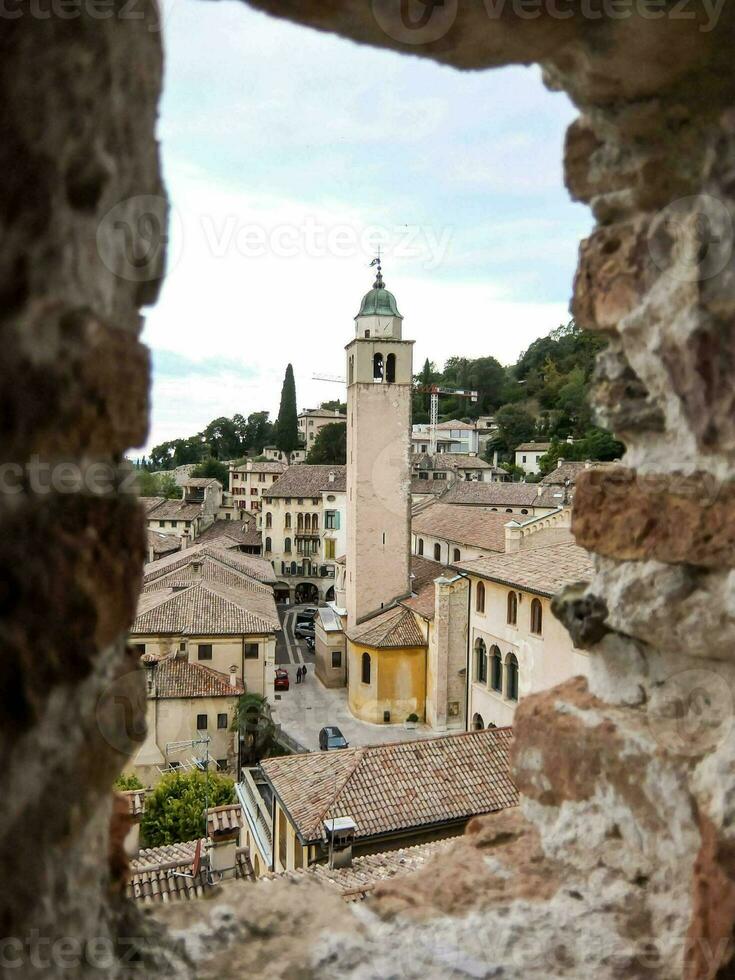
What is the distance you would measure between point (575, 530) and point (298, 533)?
36644 millimetres

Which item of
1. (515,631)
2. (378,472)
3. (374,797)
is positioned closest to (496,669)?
(515,631)

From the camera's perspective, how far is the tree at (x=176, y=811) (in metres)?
11.5

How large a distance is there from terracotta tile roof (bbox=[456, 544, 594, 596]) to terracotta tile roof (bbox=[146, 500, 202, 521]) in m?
26.6

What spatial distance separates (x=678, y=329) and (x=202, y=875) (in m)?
8.79

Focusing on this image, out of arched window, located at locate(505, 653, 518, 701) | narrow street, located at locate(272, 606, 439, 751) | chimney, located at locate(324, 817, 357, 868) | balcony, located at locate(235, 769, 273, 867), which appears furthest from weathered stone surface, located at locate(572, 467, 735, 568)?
narrow street, located at locate(272, 606, 439, 751)

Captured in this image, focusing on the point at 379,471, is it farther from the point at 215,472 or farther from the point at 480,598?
the point at 215,472

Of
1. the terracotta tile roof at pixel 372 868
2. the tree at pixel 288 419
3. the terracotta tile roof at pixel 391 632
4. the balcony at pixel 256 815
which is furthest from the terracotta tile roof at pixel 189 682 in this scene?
the tree at pixel 288 419

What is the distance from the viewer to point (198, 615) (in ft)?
61.4

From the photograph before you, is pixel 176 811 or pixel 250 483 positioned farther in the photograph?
pixel 250 483

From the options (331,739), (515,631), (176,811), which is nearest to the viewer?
(176,811)

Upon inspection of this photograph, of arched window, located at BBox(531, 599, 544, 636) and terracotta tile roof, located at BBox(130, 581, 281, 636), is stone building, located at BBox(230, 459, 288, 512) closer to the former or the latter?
terracotta tile roof, located at BBox(130, 581, 281, 636)

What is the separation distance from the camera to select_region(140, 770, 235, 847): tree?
11.5 m

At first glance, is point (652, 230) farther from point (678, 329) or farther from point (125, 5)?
point (125, 5)

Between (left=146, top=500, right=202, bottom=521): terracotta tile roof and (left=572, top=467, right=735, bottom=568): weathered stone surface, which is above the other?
(left=572, top=467, right=735, bottom=568): weathered stone surface
